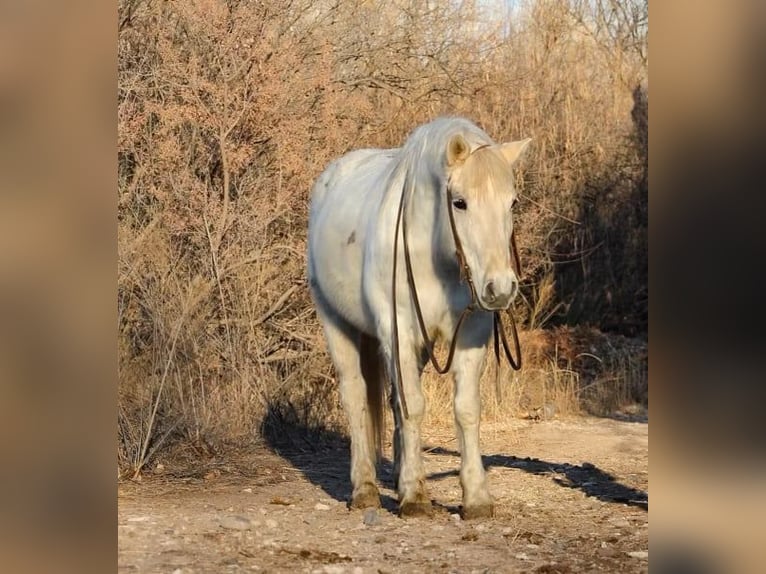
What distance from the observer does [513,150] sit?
565 cm

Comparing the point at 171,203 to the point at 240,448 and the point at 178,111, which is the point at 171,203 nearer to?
the point at 178,111

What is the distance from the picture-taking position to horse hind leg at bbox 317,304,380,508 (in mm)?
6414

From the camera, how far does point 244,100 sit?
974 centimetres

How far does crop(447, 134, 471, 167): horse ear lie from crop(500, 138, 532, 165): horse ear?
23cm

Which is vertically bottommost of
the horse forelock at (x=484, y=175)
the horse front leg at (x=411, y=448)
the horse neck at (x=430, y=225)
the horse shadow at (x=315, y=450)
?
the horse shadow at (x=315, y=450)

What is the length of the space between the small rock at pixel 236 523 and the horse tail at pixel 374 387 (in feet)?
3.97

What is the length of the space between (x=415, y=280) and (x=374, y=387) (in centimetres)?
123

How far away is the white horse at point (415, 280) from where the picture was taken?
17.3 feet
